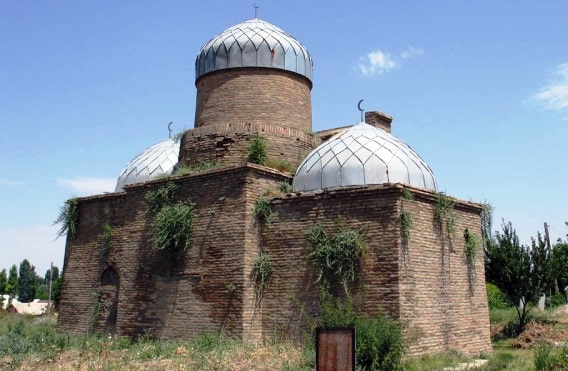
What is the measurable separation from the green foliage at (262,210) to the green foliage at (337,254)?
98 cm

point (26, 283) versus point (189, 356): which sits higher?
point (26, 283)

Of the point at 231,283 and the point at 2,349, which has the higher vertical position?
the point at 231,283

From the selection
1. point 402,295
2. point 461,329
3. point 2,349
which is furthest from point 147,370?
point 461,329

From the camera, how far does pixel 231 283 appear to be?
9859mm

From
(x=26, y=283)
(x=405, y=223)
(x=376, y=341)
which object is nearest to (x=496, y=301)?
(x=405, y=223)

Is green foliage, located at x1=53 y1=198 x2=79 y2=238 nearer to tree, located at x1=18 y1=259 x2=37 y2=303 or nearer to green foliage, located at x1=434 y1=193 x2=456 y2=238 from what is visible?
green foliage, located at x1=434 y1=193 x2=456 y2=238

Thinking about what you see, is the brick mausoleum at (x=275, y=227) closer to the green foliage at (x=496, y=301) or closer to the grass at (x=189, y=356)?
the grass at (x=189, y=356)

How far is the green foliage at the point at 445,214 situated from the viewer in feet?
32.5

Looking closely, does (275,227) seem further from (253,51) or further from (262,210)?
(253,51)

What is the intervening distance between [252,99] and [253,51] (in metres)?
1.10

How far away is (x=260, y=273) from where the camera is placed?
990 centimetres

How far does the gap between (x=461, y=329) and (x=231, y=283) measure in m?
4.12

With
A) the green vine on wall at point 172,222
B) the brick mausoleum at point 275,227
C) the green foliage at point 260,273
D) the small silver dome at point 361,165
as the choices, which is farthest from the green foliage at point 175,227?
the small silver dome at point 361,165

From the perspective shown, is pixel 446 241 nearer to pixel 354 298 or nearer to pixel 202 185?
pixel 354 298
